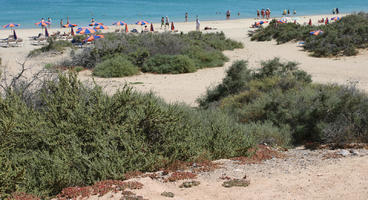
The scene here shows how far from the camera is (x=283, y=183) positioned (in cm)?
525

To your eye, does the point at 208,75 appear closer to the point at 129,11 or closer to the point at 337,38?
the point at 337,38

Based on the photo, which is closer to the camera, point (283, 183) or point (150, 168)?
point (283, 183)

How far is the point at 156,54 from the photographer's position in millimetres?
19266

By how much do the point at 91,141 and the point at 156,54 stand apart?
13.8 meters

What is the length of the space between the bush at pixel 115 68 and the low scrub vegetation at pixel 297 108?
22.2 feet

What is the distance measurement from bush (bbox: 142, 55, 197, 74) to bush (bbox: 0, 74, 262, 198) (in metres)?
11.1

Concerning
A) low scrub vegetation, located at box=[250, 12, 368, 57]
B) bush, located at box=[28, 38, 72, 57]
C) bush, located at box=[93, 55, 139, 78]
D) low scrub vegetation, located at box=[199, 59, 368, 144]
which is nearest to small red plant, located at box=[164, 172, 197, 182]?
low scrub vegetation, located at box=[199, 59, 368, 144]

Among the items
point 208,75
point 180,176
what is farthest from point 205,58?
point 180,176

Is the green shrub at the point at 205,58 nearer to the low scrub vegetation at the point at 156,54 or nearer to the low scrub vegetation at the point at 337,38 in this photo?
the low scrub vegetation at the point at 156,54

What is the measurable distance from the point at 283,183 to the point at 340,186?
72 centimetres

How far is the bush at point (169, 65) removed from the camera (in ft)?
58.9

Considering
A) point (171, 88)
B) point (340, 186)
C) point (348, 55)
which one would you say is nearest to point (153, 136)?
point (340, 186)

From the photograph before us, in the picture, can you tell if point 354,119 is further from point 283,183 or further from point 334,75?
point 334,75

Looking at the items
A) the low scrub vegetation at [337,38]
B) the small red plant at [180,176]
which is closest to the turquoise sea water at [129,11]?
the low scrub vegetation at [337,38]
